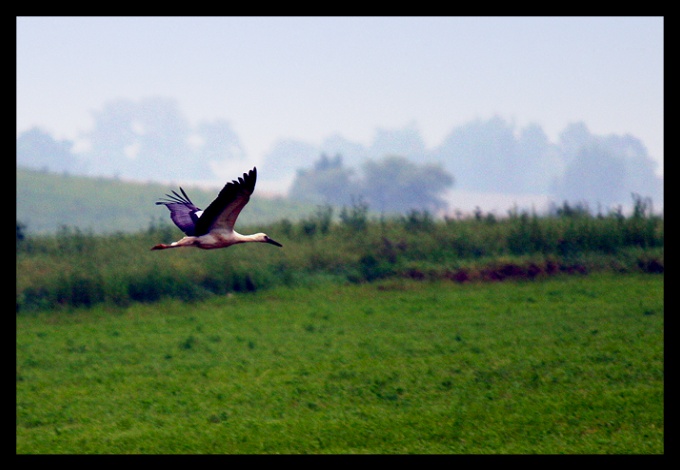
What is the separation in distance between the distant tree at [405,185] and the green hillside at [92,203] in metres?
28.4

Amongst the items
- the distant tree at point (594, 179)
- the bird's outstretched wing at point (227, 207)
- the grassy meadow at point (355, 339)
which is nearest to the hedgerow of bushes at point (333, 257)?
the grassy meadow at point (355, 339)

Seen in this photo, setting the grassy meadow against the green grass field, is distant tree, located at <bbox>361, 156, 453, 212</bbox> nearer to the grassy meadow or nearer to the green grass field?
the grassy meadow

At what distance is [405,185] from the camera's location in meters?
98.2

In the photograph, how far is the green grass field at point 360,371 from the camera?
16.3 m

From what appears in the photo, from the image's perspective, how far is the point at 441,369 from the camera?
1962 cm

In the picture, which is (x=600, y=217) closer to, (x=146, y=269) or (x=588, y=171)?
(x=146, y=269)

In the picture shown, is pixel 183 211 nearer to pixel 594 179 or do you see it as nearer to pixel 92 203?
pixel 92 203

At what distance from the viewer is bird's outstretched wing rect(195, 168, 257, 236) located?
5.17m

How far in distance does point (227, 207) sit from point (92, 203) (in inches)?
2817

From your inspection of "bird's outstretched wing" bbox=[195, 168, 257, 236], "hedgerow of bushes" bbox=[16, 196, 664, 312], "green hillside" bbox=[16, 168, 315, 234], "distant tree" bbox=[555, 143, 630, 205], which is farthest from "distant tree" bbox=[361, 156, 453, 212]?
"bird's outstretched wing" bbox=[195, 168, 257, 236]

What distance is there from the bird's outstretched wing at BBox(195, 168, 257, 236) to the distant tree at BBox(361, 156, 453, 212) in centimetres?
9156

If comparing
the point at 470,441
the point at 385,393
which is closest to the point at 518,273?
the point at 385,393

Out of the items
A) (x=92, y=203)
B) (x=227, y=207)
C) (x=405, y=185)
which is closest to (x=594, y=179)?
(x=405, y=185)
